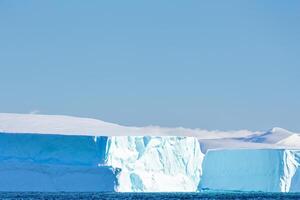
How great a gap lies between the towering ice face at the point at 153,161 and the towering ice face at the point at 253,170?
6.48 feet

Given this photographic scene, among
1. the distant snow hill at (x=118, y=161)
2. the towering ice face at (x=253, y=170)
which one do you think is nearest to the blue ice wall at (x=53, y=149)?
the distant snow hill at (x=118, y=161)

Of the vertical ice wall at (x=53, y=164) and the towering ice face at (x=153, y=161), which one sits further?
the towering ice face at (x=153, y=161)

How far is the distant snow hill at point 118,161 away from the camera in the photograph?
38812mm

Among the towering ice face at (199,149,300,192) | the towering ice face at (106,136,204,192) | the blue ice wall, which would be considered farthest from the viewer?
the towering ice face at (199,149,300,192)

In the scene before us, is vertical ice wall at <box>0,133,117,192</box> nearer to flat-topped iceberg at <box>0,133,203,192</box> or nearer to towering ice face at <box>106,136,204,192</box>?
flat-topped iceberg at <box>0,133,203,192</box>

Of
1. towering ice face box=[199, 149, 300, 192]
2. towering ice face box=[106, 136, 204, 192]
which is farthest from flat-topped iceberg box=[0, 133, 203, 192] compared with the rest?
towering ice face box=[199, 149, 300, 192]

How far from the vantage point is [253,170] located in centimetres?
4338

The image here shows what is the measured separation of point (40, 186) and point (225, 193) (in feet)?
38.0

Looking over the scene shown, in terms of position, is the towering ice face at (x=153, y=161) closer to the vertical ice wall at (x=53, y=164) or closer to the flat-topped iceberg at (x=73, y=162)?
the flat-topped iceberg at (x=73, y=162)

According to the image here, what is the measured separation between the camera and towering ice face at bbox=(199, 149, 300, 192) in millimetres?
42156

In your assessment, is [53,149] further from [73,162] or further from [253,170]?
[253,170]

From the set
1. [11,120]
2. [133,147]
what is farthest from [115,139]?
[11,120]

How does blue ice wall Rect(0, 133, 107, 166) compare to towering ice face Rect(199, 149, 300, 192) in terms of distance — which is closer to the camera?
blue ice wall Rect(0, 133, 107, 166)

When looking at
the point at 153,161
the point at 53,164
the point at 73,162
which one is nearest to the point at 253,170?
the point at 153,161
